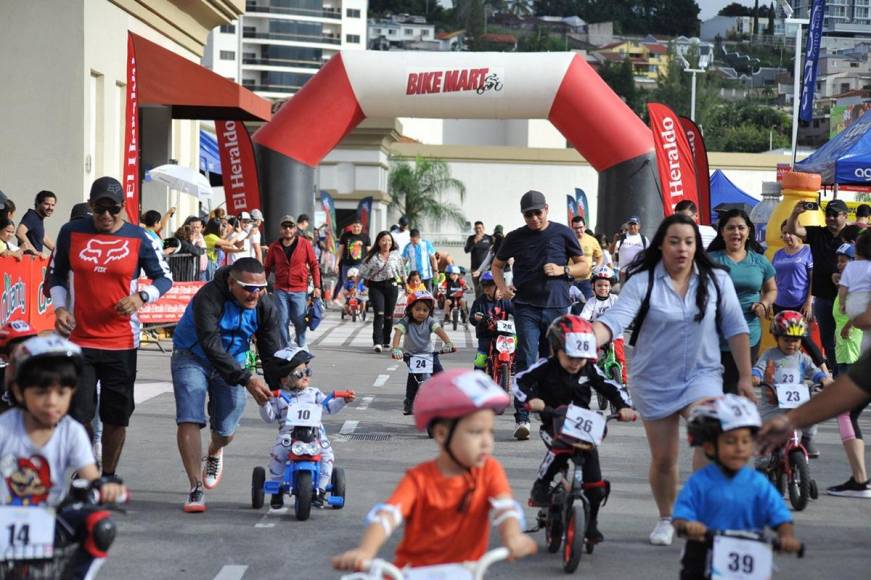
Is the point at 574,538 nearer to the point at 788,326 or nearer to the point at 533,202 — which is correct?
the point at 788,326

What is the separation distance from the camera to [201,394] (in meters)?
9.09

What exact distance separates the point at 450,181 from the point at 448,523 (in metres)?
53.6

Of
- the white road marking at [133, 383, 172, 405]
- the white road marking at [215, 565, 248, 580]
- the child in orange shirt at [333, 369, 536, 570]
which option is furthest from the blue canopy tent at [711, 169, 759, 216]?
the child in orange shirt at [333, 369, 536, 570]

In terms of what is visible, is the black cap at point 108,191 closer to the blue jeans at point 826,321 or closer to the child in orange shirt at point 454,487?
the child in orange shirt at point 454,487

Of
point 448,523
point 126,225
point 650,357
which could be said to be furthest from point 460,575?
point 126,225

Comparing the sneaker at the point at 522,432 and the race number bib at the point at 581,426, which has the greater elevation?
the race number bib at the point at 581,426

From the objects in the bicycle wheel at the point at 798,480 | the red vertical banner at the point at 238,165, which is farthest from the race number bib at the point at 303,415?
the red vertical banner at the point at 238,165

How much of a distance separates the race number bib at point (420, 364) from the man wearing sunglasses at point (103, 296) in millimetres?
4957

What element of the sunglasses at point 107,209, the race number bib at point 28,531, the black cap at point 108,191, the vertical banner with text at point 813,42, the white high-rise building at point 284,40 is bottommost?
the race number bib at point 28,531

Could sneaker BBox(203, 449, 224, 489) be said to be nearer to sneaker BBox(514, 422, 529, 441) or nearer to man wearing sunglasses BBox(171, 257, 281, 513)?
man wearing sunglasses BBox(171, 257, 281, 513)

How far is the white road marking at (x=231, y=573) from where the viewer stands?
736 centimetres

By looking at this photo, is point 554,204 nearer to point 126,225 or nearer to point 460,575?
point 126,225

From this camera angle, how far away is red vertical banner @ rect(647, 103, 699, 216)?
878 inches

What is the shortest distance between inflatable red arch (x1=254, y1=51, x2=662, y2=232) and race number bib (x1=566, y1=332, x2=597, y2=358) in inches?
742
